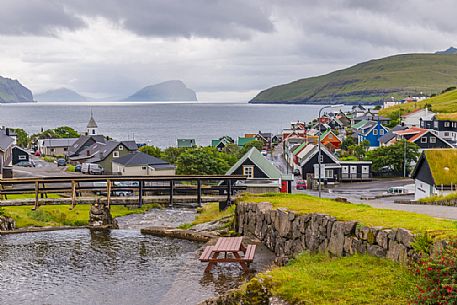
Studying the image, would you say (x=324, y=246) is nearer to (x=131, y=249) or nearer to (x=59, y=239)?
(x=131, y=249)

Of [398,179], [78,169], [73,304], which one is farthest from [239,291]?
[78,169]

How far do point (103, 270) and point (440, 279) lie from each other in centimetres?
1459

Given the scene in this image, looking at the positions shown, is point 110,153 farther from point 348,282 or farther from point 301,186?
point 348,282

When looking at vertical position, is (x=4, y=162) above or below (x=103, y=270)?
above

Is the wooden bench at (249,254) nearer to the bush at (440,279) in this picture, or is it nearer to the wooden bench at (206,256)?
the wooden bench at (206,256)

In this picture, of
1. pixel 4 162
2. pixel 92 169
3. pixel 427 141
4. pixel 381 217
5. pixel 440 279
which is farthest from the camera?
pixel 427 141

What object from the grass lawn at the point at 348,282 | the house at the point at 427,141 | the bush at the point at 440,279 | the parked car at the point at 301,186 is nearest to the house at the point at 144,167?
the parked car at the point at 301,186

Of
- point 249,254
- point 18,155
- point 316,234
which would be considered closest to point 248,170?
point 249,254

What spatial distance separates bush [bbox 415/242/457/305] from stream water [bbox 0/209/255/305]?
7.50 metres

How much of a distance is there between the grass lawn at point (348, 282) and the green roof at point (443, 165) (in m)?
26.2

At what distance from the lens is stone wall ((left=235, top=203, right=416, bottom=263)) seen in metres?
13.6

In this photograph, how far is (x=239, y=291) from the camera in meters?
13.5

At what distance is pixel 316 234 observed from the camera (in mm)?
18219

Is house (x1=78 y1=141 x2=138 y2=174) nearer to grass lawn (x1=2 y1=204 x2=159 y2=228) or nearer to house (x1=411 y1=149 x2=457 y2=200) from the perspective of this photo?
grass lawn (x1=2 y1=204 x2=159 y2=228)
